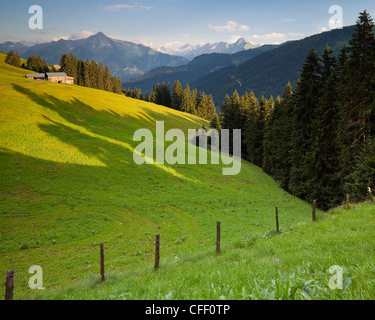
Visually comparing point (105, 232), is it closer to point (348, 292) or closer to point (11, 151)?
point (348, 292)

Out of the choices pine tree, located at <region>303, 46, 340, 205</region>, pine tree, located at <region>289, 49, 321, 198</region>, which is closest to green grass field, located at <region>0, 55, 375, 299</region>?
pine tree, located at <region>303, 46, 340, 205</region>

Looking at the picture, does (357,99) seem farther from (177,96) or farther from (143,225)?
(177,96)

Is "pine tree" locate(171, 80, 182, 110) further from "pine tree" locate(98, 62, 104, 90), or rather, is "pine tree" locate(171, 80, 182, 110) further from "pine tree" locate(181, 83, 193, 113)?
"pine tree" locate(98, 62, 104, 90)

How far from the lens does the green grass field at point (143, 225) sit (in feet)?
18.4

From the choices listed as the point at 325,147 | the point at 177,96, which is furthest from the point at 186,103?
the point at 325,147

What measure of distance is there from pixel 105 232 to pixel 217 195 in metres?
17.5

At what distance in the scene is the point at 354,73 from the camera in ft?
79.5

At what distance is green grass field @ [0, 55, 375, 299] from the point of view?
559 centimetres

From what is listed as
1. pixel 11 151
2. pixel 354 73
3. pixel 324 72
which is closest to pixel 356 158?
pixel 354 73

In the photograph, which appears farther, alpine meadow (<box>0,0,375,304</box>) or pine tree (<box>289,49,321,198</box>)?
pine tree (<box>289,49,321,198</box>)

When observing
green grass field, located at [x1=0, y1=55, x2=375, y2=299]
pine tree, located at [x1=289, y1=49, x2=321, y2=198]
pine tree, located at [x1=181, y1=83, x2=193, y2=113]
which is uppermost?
pine tree, located at [x1=181, y1=83, x2=193, y2=113]

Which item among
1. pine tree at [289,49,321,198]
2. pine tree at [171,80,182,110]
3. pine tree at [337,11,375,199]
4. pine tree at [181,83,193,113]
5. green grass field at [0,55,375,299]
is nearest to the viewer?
green grass field at [0,55,375,299]

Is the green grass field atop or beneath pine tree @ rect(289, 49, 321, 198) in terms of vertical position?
beneath

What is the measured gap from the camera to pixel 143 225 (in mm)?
20703
